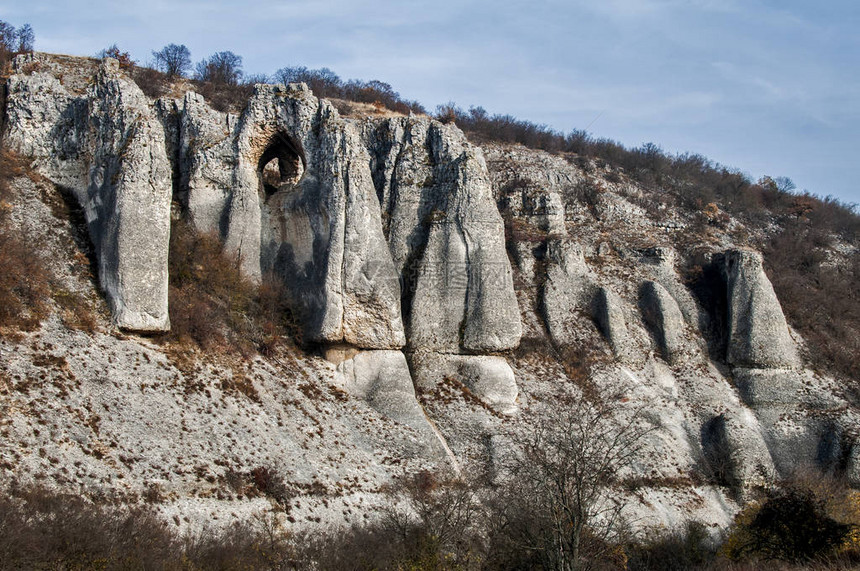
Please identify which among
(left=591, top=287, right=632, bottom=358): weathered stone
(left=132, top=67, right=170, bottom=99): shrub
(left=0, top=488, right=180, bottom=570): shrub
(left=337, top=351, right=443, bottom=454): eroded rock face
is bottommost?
(left=0, top=488, right=180, bottom=570): shrub

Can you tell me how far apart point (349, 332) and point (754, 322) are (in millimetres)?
21479

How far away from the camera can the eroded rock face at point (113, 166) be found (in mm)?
25516

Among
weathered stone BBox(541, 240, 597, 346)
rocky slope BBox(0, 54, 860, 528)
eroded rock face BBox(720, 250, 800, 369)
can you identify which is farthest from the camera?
eroded rock face BBox(720, 250, 800, 369)

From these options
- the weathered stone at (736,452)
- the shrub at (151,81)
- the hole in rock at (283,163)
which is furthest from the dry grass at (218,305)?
the weathered stone at (736,452)

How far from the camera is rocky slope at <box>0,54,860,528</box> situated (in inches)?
842

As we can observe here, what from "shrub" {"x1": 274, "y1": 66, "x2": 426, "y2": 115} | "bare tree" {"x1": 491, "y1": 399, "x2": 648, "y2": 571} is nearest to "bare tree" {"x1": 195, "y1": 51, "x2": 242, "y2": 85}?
"shrub" {"x1": 274, "y1": 66, "x2": 426, "y2": 115}

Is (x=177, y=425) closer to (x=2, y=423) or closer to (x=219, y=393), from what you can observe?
(x=219, y=393)

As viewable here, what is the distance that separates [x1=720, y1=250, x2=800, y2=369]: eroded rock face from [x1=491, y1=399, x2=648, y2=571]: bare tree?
965cm

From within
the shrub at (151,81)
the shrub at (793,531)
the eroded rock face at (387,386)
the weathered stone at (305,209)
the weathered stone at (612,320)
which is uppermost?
the shrub at (151,81)

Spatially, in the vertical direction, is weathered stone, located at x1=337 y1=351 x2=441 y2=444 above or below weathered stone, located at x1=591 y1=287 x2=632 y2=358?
below

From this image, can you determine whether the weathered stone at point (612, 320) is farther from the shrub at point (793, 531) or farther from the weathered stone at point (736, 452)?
the shrub at point (793, 531)

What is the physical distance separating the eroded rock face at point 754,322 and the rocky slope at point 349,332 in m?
0.11

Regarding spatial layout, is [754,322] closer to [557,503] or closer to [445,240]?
[445,240]

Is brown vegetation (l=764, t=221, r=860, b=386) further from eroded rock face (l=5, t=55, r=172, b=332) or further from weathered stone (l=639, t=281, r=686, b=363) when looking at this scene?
eroded rock face (l=5, t=55, r=172, b=332)
